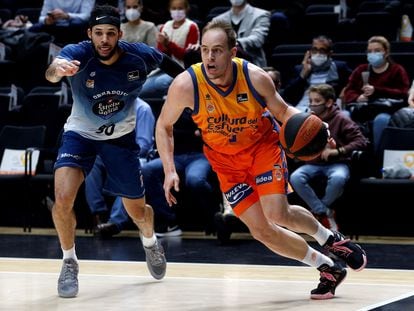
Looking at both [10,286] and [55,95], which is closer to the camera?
[10,286]

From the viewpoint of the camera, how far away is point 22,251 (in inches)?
310

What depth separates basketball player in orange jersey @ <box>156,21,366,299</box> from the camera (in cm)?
530

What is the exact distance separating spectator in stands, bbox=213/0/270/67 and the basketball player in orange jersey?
14.4 feet

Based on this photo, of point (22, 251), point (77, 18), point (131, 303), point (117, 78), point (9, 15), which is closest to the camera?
point (131, 303)

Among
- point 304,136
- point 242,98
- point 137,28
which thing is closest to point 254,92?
point 242,98

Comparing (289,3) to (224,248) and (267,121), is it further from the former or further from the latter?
(267,121)

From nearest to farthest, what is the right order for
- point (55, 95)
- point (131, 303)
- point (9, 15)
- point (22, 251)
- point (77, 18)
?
point (131, 303) < point (22, 251) < point (55, 95) < point (77, 18) < point (9, 15)

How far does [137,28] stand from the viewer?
10148mm

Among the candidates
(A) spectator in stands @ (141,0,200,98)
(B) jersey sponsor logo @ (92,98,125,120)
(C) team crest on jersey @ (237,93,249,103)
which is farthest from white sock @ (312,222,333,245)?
(A) spectator in stands @ (141,0,200,98)

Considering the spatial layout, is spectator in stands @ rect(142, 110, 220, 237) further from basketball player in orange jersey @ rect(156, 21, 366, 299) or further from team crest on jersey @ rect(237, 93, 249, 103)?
team crest on jersey @ rect(237, 93, 249, 103)

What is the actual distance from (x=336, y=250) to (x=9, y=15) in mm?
7590

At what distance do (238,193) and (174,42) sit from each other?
4660 millimetres

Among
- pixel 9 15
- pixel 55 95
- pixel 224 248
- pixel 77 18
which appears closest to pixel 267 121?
pixel 224 248

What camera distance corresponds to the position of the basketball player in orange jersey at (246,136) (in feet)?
17.4
